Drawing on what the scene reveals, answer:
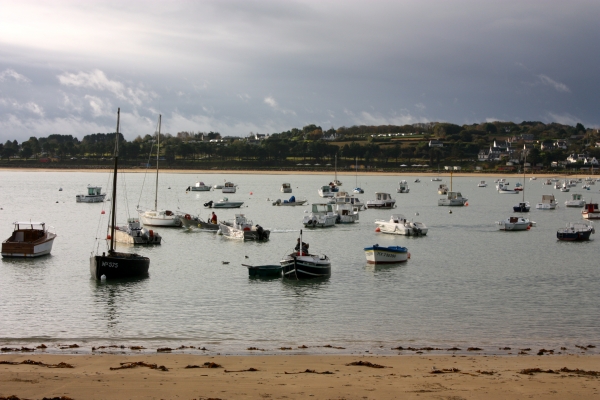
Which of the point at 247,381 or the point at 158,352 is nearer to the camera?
the point at 247,381

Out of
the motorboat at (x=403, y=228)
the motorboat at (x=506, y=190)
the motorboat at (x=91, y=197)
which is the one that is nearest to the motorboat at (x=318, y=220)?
the motorboat at (x=403, y=228)

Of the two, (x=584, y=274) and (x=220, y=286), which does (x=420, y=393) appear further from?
(x=584, y=274)

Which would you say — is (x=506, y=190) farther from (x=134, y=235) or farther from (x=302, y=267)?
(x=302, y=267)

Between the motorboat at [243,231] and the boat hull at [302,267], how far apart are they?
64.6 feet

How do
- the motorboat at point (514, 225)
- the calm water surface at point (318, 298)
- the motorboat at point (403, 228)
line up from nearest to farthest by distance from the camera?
the calm water surface at point (318, 298) → the motorboat at point (403, 228) → the motorboat at point (514, 225)

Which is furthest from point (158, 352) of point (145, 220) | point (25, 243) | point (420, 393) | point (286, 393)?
point (145, 220)

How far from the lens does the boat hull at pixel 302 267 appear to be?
36.3 m

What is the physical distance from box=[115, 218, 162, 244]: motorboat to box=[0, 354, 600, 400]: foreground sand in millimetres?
32251

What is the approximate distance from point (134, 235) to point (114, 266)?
17549 mm

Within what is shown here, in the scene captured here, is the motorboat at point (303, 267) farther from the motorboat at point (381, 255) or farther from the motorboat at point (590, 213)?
the motorboat at point (590, 213)

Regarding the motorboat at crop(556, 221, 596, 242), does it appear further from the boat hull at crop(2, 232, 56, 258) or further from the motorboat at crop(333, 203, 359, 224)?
the boat hull at crop(2, 232, 56, 258)

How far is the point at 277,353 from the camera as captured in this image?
22.2m

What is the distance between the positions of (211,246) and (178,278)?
50.3 ft

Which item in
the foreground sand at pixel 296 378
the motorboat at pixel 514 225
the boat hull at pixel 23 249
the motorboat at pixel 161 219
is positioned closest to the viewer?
the foreground sand at pixel 296 378
